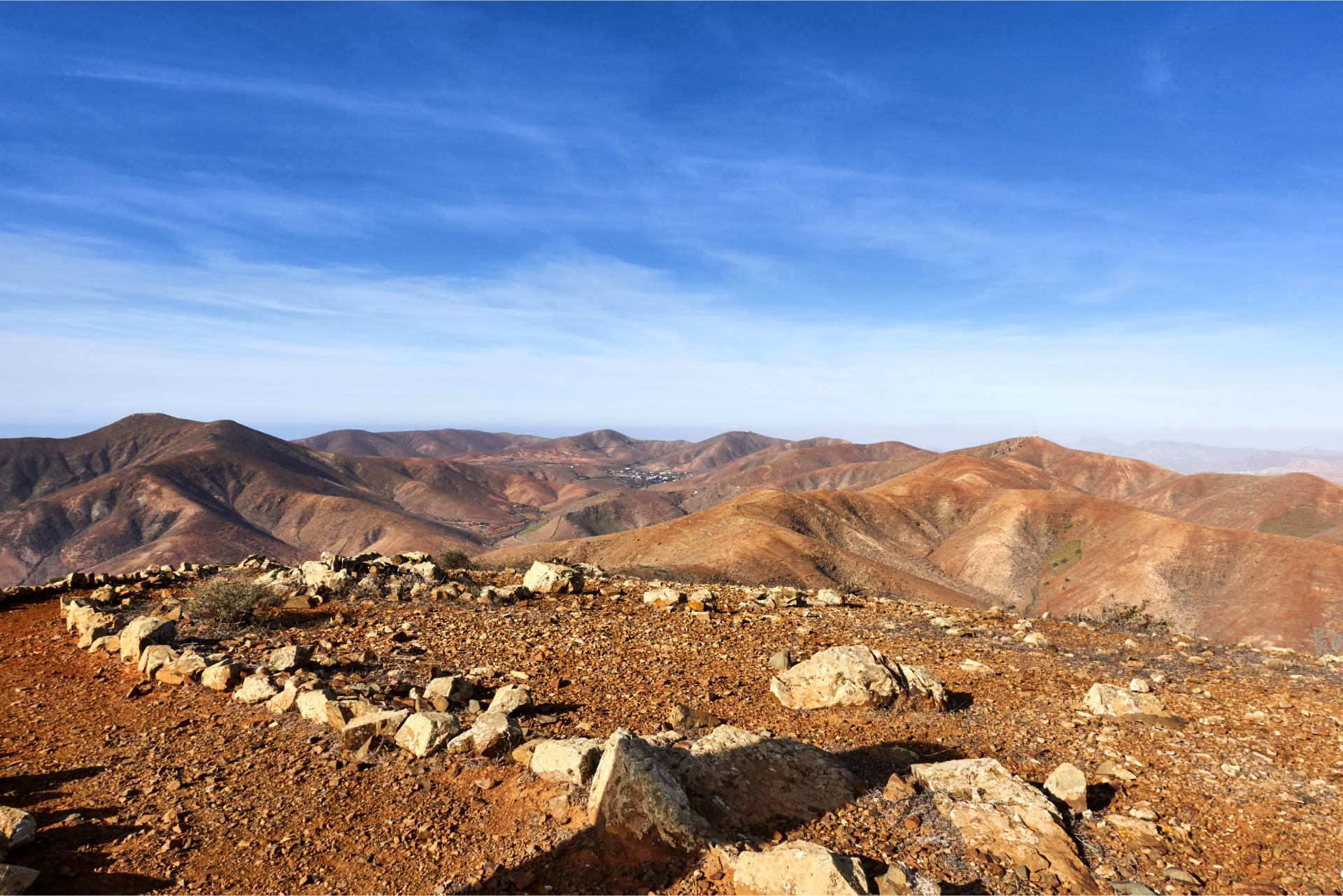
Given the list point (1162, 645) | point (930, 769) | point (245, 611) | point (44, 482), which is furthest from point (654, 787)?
point (44, 482)

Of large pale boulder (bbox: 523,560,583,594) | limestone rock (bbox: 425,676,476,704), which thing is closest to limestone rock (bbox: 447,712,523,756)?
limestone rock (bbox: 425,676,476,704)

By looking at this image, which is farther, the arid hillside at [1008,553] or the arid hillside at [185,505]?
the arid hillside at [185,505]

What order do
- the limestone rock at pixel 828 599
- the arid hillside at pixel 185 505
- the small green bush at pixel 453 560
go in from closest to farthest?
1. the limestone rock at pixel 828 599
2. the small green bush at pixel 453 560
3. the arid hillside at pixel 185 505

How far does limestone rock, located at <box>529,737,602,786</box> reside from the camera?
18.7 ft

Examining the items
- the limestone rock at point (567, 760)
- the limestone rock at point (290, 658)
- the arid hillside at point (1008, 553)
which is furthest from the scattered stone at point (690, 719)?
the arid hillside at point (1008, 553)

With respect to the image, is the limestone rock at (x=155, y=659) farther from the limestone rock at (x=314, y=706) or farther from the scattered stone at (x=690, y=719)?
the scattered stone at (x=690, y=719)

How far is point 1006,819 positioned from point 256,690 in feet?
26.7

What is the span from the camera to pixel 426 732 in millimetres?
6305

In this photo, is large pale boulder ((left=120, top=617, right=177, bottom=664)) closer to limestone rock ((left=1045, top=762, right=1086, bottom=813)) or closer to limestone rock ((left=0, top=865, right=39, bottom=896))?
limestone rock ((left=0, top=865, right=39, bottom=896))

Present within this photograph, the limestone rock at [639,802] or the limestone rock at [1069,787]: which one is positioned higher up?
the limestone rock at [639,802]

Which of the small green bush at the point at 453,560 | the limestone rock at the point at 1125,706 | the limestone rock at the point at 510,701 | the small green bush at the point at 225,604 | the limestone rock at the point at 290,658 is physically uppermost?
the small green bush at the point at 225,604

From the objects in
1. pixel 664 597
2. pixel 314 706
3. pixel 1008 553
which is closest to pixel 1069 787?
pixel 314 706

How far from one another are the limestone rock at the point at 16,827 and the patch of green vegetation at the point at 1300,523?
134m

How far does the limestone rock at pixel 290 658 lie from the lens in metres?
8.26
